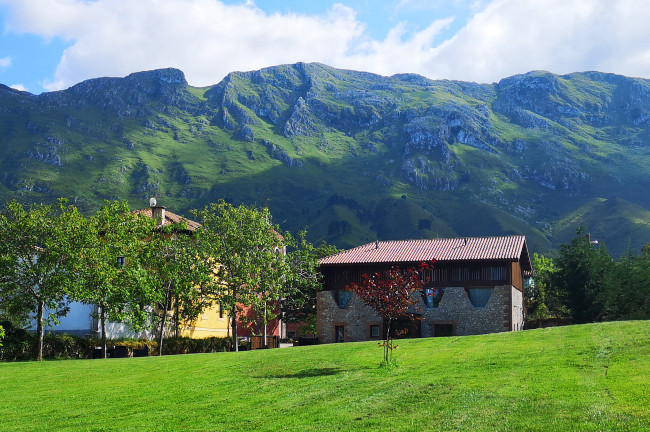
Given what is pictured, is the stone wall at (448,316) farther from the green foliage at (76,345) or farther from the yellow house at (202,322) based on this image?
the green foliage at (76,345)

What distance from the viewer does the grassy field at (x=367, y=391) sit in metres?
16.4

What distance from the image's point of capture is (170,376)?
28.3m

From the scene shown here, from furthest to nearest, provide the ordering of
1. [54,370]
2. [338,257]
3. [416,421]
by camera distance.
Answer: [338,257], [54,370], [416,421]

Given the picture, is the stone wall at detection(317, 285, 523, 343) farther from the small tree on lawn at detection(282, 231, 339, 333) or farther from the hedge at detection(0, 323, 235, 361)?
the hedge at detection(0, 323, 235, 361)

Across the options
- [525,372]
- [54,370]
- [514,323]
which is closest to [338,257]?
[514,323]

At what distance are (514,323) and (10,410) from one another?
4964cm

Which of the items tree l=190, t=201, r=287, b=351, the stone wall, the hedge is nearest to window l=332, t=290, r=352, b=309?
the stone wall

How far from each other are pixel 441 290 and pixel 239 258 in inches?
774

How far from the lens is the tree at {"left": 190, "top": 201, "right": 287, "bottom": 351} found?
53406 mm

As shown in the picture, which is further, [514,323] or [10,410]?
[514,323]

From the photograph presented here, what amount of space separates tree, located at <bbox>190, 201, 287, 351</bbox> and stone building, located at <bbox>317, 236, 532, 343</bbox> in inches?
371

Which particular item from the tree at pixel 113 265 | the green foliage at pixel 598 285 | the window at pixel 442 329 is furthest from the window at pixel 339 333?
the green foliage at pixel 598 285

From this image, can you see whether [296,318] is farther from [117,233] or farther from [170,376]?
[170,376]

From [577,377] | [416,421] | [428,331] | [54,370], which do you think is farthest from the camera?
[428,331]
